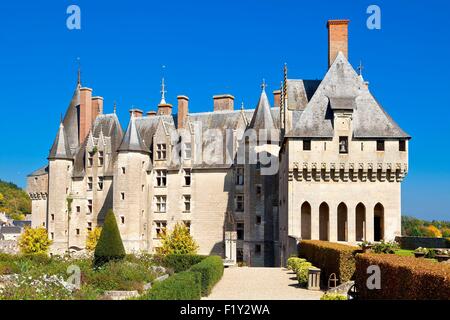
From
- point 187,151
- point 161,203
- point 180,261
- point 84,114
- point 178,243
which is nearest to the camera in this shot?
point 180,261

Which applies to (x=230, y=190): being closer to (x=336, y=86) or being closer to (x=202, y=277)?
(x=336, y=86)

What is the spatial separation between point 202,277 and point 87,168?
32647 mm

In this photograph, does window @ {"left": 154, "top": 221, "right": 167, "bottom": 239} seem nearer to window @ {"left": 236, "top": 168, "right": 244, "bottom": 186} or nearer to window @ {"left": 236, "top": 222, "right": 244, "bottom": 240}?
window @ {"left": 236, "top": 222, "right": 244, "bottom": 240}

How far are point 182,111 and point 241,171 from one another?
777 centimetres

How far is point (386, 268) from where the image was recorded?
14797 mm

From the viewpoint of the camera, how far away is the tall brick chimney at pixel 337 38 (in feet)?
122

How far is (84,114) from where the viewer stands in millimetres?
52375

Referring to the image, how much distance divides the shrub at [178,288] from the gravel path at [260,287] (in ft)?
3.27

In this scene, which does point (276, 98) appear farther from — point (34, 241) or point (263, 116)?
point (34, 241)

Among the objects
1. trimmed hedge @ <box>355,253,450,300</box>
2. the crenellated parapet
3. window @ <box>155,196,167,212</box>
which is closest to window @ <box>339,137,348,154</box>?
the crenellated parapet

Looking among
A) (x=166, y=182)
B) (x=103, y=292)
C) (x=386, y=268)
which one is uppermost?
(x=166, y=182)

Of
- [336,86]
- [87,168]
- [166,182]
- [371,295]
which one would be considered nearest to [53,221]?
[87,168]

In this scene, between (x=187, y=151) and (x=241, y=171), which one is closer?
(x=241, y=171)

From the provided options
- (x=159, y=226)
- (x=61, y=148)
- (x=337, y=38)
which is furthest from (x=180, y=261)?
(x=61, y=148)
